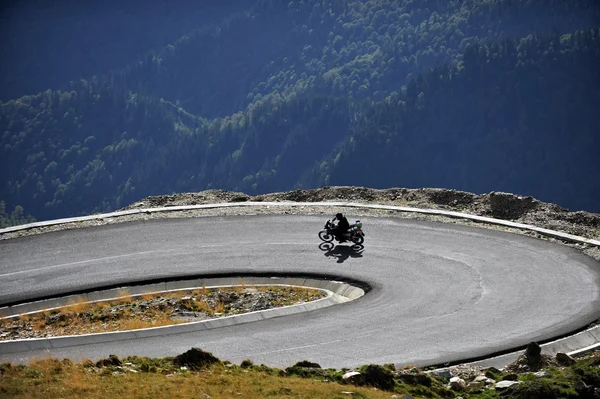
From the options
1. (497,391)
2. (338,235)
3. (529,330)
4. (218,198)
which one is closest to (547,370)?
(497,391)

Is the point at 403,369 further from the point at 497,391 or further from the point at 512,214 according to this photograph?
the point at 512,214

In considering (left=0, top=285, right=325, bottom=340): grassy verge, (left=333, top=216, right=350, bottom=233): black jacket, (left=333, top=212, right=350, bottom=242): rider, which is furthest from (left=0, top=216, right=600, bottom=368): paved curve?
(left=0, top=285, right=325, bottom=340): grassy verge

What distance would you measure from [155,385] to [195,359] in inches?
88.2

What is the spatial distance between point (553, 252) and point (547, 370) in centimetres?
1330

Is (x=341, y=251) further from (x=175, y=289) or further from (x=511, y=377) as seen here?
(x=511, y=377)

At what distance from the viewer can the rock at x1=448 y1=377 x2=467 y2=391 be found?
1897 cm

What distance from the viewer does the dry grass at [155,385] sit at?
Answer: 664 inches

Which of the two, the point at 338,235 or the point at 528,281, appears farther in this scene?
the point at 338,235

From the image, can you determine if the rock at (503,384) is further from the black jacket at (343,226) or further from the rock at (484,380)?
the black jacket at (343,226)

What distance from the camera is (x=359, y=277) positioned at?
2997cm

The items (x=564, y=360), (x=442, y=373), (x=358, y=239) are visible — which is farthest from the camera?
(x=358, y=239)

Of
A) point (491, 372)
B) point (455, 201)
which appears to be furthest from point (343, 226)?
point (491, 372)

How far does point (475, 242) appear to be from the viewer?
3356 centimetres

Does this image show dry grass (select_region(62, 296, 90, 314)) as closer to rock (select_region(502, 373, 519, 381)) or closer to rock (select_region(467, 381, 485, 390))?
rock (select_region(467, 381, 485, 390))
